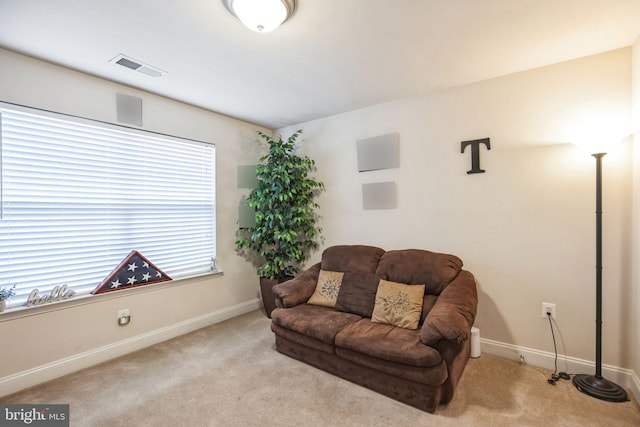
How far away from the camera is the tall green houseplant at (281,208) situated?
3527mm

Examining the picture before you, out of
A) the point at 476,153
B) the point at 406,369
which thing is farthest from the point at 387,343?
the point at 476,153

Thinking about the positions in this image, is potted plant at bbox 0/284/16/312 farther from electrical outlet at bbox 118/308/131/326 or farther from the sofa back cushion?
the sofa back cushion

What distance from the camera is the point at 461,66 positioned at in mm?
2420

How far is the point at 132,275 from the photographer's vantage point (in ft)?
9.18

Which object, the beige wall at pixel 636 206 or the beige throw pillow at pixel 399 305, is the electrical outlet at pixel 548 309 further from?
the beige throw pillow at pixel 399 305

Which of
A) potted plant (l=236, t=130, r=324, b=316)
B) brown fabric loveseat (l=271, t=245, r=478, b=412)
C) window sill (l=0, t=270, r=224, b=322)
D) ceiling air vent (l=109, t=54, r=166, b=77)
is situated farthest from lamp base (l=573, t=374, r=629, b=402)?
ceiling air vent (l=109, t=54, r=166, b=77)

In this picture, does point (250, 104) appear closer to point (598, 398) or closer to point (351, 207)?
point (351, 207)

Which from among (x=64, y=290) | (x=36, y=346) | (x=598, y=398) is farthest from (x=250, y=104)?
(x=598, y=398)

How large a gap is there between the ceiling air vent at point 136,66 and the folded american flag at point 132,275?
1.65m

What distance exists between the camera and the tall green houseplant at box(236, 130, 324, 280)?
3.53 metres

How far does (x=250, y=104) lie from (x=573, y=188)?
122 inches

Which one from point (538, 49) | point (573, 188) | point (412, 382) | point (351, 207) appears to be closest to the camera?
point (412, 382)

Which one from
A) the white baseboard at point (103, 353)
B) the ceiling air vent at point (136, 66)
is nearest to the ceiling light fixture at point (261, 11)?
the ceiling air vent at point (136, 66)

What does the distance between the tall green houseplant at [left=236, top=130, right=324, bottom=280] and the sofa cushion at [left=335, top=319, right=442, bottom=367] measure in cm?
147
